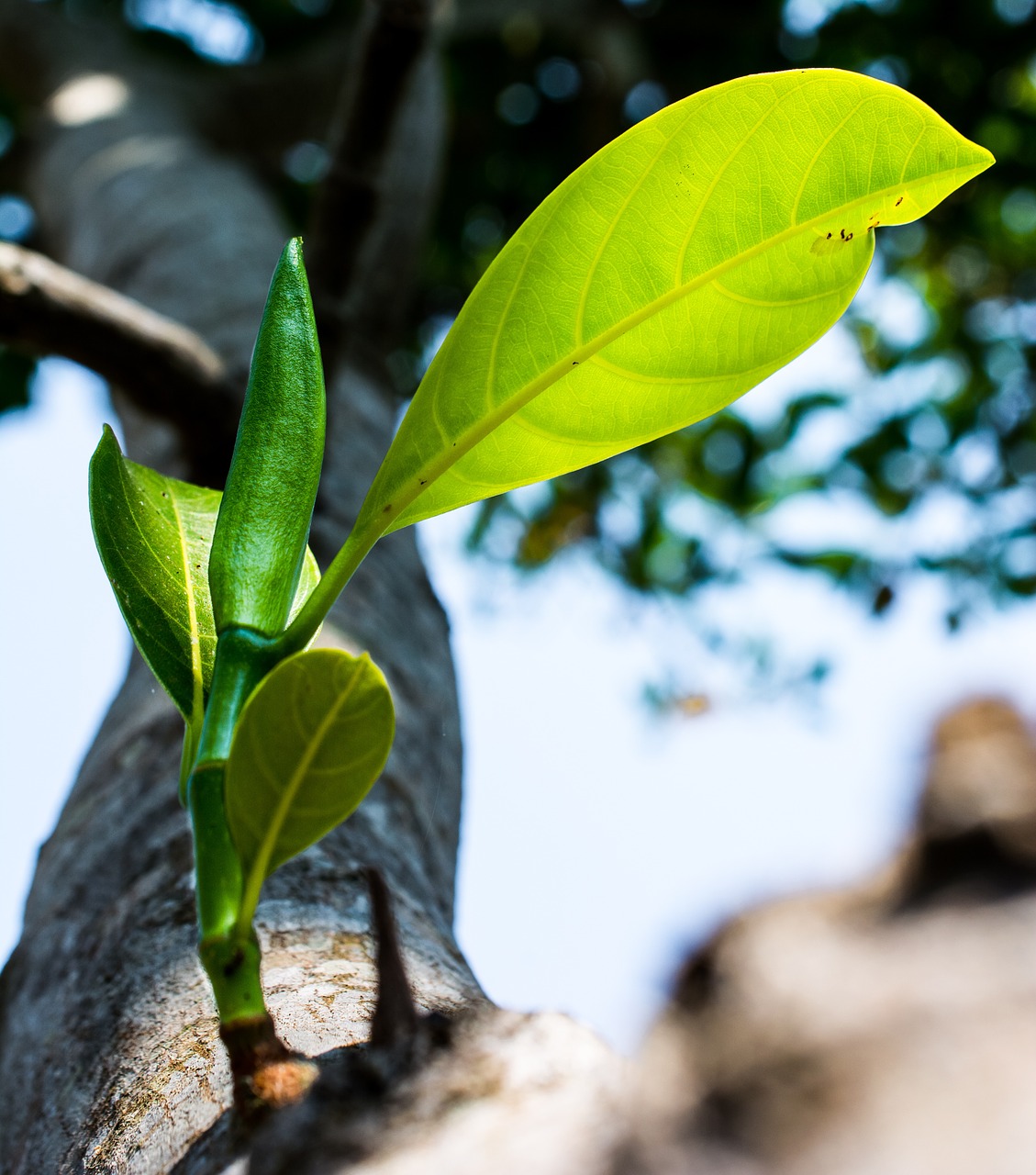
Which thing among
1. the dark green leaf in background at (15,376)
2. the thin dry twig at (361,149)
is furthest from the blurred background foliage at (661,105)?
the thin dry twig at (361,149)

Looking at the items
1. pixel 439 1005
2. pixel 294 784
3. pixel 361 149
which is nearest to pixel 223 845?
pixel 294 784

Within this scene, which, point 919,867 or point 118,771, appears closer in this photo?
point 919,867

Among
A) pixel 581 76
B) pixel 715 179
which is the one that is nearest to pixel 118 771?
pixel 715 179

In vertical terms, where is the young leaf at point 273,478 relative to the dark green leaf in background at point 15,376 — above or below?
below

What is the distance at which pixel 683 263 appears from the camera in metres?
0.50

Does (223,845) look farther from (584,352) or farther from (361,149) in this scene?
(361,149)

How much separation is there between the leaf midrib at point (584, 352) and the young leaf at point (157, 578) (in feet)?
0.27

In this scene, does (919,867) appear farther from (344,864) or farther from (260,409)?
(344,864)

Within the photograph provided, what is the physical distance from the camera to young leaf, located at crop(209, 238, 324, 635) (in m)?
0.47

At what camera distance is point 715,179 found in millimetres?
492

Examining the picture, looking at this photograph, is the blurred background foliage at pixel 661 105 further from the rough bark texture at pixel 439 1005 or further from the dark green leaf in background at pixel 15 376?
the rough bark texture at pixel 439 1005

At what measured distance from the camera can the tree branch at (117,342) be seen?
1.02 metres

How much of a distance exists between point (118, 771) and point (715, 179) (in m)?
0.68

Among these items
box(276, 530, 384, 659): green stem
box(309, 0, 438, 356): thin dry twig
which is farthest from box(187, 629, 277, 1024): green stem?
box(309, 0, 438, 356): thin dry twig
